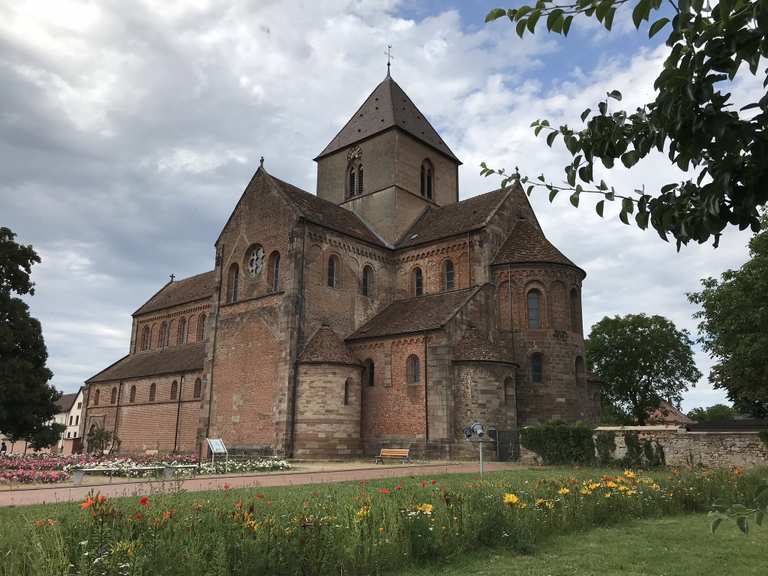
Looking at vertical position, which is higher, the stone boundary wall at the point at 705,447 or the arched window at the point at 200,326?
the arched window at the point at 200,326

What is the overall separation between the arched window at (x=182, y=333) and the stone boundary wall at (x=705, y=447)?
120 ft

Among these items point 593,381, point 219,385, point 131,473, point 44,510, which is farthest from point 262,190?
point 44,510

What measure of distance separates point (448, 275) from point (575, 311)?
7.40 metres

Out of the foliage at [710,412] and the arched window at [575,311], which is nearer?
the arched window at [575,311]

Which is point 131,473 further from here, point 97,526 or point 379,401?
point 97,526

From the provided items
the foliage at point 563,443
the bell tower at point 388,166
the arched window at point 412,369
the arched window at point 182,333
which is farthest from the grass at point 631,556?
the arched window at point 182,333

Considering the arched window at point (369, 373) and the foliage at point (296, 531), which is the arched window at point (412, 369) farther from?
the foliage at point (296, 531)

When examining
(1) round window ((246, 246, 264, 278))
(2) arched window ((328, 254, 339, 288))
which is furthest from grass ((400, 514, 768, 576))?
(1) round window ((246, 246, 264, 278))

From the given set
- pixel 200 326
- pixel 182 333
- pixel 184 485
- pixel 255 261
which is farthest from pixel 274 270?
pixel 182 333

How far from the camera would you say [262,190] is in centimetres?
3672

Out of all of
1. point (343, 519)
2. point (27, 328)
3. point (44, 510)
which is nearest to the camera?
point (343, 519)

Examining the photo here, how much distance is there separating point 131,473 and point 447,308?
A: 1716 centimetres

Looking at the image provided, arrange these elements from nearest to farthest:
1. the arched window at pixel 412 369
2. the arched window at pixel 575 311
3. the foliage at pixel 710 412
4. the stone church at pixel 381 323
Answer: the stone church at pixel 381 323
the arched window at pixel 412 369
the arched window at pixel 575 311
the foliage at pixel 710 412

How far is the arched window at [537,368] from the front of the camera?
3198 centimetres
